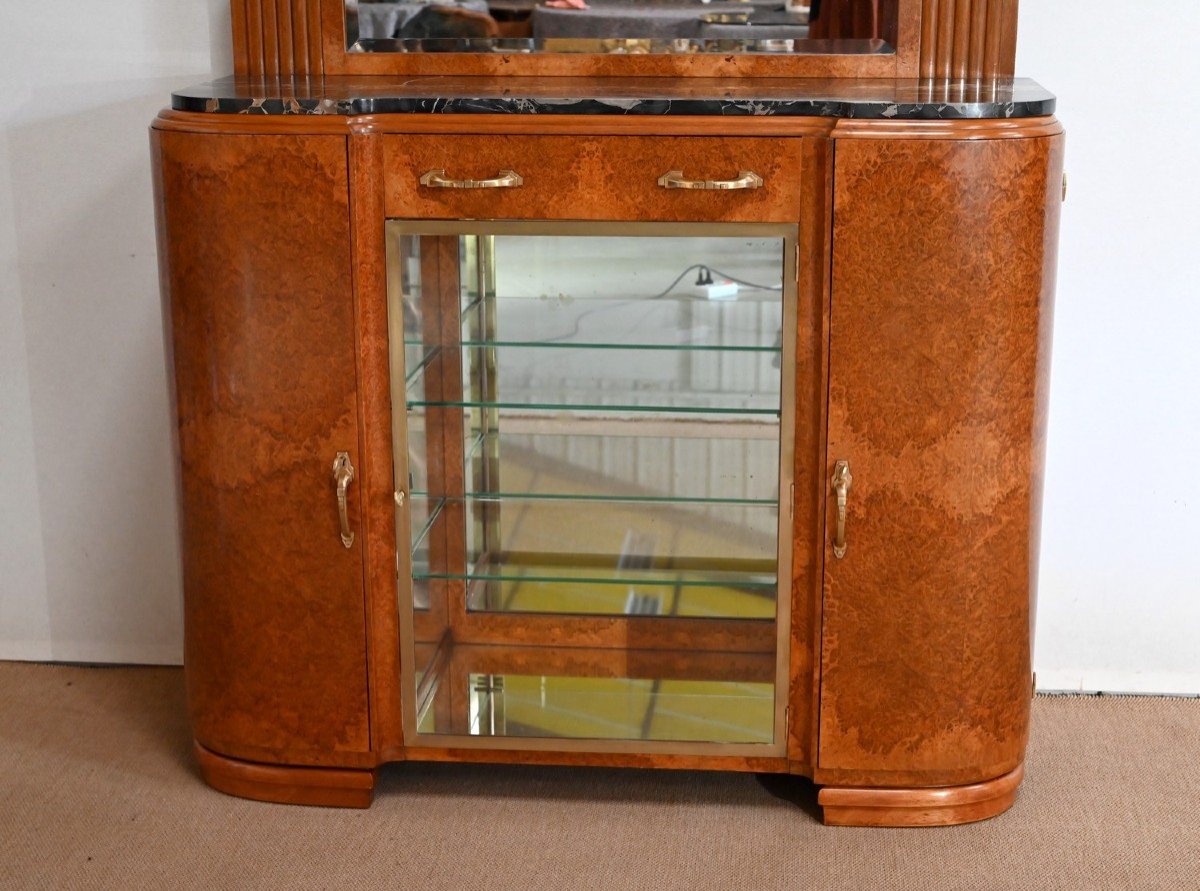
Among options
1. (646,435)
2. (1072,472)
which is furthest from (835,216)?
(1072,472)

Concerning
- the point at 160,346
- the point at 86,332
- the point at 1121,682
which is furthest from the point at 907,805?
the point at 86,332

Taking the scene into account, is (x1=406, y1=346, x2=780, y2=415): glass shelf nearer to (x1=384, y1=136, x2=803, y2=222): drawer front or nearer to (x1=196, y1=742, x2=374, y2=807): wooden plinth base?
(x1=384, y1=136, x2=803, y2=222): drawer front

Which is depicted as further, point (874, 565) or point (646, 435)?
point (646, 435)

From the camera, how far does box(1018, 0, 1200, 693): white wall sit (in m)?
2.67

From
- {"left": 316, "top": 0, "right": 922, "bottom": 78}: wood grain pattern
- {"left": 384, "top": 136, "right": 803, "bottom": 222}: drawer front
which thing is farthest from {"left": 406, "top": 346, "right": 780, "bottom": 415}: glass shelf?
{"left": 316, "top": 0, "right": 922, "bottom": 78}: wood grain pattern

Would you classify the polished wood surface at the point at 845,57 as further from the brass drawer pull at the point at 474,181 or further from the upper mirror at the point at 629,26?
the brass drawer pull at the point at 474,181

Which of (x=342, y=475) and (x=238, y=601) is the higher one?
(x=342, y=475)

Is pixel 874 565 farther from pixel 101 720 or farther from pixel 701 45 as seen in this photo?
pixel 101 720

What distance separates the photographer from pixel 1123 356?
281 cm

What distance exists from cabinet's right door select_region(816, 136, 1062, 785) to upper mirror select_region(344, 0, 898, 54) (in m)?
0.47

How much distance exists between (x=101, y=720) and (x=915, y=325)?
1.74 metres

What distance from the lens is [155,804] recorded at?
258cm

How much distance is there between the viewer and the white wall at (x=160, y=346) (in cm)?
271

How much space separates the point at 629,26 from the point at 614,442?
0.74m
